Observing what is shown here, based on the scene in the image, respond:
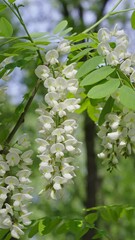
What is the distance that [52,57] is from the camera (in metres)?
1.66

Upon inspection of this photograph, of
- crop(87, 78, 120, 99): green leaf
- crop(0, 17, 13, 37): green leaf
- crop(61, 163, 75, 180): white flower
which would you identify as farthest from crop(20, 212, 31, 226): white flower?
crop(0, 17, 13, 37): green leaf

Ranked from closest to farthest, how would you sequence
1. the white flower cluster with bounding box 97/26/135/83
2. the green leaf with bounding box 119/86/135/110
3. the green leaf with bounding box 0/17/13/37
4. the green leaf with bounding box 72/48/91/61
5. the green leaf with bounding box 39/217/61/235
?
the green leaf with bounding box 119/86/135/110 < the white flower cluster with bounding box 97/26/135/83 < the green leaf with bounding box 72/48/91/61 < the green leaf with bounding box 0/17/13/37 < the green leaf with bounding box 39/217/61/235

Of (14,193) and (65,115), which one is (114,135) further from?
(14,193)

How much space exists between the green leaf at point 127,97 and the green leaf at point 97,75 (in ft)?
0.27

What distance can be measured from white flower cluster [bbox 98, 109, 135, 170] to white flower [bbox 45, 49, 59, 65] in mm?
252

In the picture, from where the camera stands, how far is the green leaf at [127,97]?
1.47 metres

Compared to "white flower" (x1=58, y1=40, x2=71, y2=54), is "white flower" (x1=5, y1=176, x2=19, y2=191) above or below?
below

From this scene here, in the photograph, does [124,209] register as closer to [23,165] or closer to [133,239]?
[23,165]

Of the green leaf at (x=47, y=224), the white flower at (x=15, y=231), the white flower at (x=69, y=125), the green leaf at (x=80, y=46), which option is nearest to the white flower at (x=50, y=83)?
the white flower at (x=69, y=125)

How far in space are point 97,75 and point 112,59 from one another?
72mm

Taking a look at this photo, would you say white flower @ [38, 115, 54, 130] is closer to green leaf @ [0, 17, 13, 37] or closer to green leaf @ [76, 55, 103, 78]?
green leaf @ [76, 55, 103, 78]

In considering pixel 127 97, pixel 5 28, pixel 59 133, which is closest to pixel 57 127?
Result: pixel 59 133

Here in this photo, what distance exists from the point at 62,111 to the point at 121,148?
22cm

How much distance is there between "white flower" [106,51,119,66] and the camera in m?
1.58
